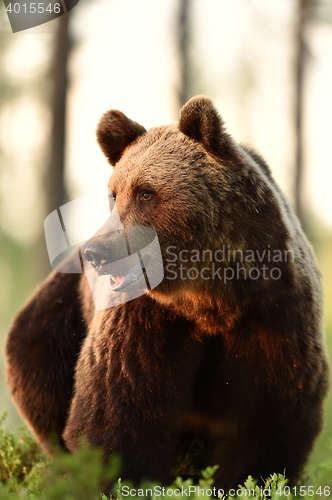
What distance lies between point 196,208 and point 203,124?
49cm

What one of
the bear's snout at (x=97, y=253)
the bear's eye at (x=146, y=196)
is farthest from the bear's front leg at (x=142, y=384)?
A: the bear's eye at (x=146, y=196)

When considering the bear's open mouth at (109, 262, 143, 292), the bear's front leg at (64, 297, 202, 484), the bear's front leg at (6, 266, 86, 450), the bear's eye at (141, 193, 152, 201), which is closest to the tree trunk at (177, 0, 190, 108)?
the bear's front leg at (6, 266, 86, 450)

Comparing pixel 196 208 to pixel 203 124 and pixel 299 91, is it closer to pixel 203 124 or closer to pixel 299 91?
pixel 203 124

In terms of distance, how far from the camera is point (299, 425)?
10.3 feet

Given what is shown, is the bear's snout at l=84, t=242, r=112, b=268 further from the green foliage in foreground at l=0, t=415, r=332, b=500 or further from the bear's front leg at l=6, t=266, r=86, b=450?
the bear's front leg at l=6, t=266, r=86, b=450

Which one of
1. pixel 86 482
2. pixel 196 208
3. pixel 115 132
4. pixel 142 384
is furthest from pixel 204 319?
pixel 86 482

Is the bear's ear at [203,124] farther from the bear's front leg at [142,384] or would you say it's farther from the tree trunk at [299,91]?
the tree trunk at [299,91]

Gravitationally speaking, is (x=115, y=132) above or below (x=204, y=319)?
above

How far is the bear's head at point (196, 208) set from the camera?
2830 millimetres

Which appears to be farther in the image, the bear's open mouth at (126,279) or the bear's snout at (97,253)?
the bear's open mouth at (126,279)

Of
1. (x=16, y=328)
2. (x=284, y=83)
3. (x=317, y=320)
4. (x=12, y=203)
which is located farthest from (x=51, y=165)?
(x=317, y=320)

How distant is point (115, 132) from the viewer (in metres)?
3.27

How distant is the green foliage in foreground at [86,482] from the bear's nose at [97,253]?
3.22 ft

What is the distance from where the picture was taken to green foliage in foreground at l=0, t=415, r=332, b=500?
1372 mm
